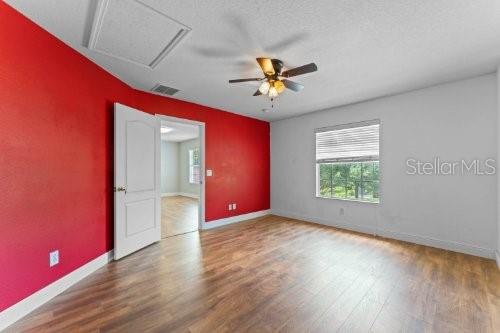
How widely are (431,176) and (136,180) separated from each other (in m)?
4.65

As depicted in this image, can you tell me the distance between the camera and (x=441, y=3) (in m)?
1.74

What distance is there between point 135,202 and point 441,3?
13.3ft

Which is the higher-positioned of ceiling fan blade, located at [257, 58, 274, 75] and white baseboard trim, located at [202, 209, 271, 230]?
ceiling fan blade, located at [257, 58, 274, 75]

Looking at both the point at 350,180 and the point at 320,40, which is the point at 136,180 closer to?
the point at 320,40

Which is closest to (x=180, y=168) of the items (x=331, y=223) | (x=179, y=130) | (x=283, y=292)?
(x=179, y=130)

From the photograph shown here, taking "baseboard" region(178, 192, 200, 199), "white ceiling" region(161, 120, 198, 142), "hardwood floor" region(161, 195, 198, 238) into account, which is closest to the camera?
"hardwood floor" region(161, 195, 198, 238)

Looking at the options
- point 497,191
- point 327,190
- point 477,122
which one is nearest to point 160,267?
point 327,190

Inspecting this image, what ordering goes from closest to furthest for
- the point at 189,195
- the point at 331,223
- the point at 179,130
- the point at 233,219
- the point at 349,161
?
the point at 349,161, the point at 331,223, the point at 233,219, the point at 179,130, the point at 189,195

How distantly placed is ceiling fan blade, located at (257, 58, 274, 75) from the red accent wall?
209cm

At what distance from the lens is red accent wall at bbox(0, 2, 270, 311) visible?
180 cm

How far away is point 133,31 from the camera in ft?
6.73

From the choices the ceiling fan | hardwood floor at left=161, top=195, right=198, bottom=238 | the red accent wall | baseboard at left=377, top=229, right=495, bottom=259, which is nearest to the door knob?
the red accent wall

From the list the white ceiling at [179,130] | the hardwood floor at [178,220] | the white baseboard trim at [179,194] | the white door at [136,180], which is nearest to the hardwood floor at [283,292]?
the white door at [136,180]

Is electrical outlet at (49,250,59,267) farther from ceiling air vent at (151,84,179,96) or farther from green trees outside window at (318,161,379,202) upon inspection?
green trees outside window at (318,161,379,202)
